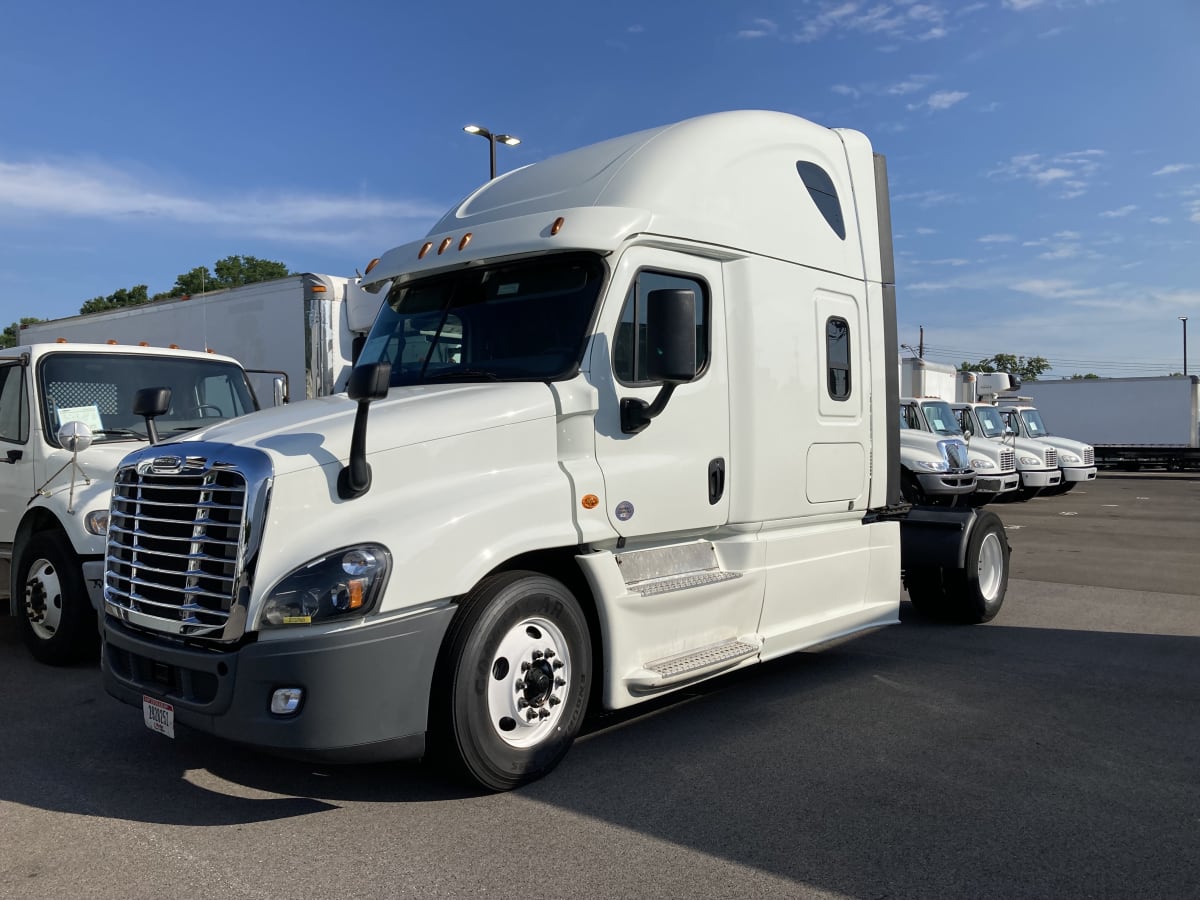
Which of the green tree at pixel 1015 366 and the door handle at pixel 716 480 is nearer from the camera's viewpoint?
the door handle at pixel 716 480

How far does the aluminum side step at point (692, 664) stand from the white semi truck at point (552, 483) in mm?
20

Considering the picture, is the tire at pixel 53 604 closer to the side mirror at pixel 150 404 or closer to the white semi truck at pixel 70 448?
the white semi truck at pixel 70 448

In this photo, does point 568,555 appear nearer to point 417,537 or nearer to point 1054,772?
point 417,537

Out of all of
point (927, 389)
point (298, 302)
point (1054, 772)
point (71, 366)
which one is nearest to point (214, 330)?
point (298, 302)

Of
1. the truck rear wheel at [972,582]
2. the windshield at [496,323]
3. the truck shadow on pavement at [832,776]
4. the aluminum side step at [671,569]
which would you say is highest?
the windshield at [496,323]

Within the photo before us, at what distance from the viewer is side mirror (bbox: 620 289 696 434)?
4.59 m

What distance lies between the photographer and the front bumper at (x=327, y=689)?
3.81m

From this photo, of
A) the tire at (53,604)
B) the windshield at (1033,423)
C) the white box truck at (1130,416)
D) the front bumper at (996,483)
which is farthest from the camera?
the white box truck at (1130,416)

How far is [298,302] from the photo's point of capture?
Answer: 12297mm

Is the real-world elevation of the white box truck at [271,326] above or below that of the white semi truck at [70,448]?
above

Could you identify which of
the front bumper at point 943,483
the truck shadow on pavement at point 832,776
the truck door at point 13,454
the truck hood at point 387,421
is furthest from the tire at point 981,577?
the front bumper at point 943,483

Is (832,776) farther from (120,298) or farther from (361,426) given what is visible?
(120,298)

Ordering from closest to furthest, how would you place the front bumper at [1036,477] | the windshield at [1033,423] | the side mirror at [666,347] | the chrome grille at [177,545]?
the chrome grille at [177,545], the side mirror at [666,347], the front bumper at [1036,477], the windshield at [1033,423]

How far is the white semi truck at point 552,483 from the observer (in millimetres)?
3918
